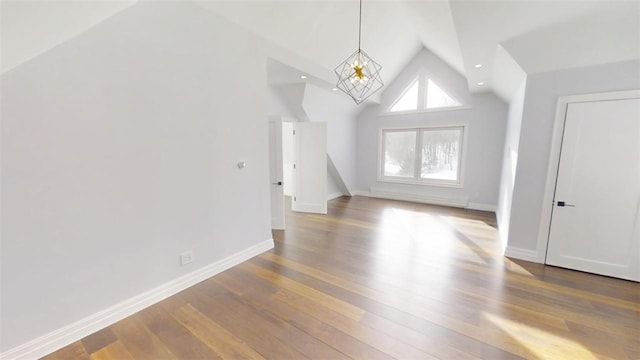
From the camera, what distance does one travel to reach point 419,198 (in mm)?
6496

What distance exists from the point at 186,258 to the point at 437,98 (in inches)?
249

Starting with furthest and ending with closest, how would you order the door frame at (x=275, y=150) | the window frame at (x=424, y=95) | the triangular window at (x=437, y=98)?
1. the triangular window at (x=437, y=98)
2. the window frame at (x=424, y=95)
3. the door frame at (x=275, y=150)

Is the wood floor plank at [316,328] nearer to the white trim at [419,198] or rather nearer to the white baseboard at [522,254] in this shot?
the white baseboard at [522,254]

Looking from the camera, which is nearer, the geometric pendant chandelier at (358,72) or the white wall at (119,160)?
the white wall at (119,160)

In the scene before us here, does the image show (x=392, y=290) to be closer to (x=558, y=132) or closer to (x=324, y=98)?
(x=558, y=132)

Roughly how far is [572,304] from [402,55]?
539 cm

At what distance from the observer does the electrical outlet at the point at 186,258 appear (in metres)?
2.51

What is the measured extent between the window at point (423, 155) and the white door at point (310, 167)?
250cm

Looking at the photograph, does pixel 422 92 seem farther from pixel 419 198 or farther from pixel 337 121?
pixel 419 198

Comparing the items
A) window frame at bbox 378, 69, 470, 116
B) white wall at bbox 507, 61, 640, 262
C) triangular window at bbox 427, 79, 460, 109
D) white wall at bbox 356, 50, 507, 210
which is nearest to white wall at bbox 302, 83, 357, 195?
white wall at bbox 356, 50, 507, 210

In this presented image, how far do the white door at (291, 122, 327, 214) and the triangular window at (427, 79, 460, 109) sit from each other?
303 cm

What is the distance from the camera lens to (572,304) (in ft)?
7.50

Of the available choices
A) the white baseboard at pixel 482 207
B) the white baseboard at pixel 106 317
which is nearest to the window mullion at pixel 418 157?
the white baseboard at pixel 482 207

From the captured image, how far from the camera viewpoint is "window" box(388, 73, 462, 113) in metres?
5.99
